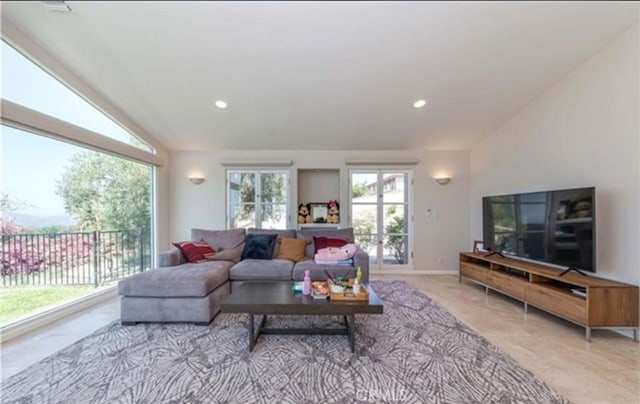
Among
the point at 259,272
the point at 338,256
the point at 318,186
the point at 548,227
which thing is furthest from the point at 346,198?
the point at 548,227

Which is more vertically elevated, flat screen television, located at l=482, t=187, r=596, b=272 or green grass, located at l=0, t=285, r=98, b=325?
flat screen television, located at l=482, t=187, r=596, b=272

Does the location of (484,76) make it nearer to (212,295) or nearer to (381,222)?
(381,222)

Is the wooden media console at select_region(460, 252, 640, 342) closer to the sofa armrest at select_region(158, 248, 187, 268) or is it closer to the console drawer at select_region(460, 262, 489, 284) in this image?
the console drawer at select_region(460, 262, 489, 284)

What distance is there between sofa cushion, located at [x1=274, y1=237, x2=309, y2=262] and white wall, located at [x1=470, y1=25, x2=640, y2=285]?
3393mm

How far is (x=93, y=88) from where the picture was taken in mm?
3635

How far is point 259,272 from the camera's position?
3.91m

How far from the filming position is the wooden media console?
2732 millimetres

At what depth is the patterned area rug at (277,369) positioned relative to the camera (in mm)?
1957

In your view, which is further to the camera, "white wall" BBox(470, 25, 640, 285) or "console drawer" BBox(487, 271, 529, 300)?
"console drawer" BBox(487, 271, 529, 300)

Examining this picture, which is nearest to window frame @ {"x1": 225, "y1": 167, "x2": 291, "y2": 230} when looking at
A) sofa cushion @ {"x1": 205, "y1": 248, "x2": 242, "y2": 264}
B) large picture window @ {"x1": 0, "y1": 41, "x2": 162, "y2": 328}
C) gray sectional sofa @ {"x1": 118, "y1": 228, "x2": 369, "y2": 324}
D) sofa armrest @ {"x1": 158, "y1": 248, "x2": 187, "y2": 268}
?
sofa cushion @ {"x1": 205, "y1": 248, "x2": 242, "y2": 264}

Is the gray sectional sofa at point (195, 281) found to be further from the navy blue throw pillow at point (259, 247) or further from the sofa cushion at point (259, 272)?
the navy blue throw pillow at point (259, 247)

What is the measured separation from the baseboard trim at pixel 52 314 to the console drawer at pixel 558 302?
17.6 ft

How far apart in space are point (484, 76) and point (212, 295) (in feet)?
13.2

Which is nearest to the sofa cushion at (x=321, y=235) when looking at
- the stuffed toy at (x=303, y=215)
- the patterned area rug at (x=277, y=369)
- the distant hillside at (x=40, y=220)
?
the stuffed toy at (x=303, y=215)
